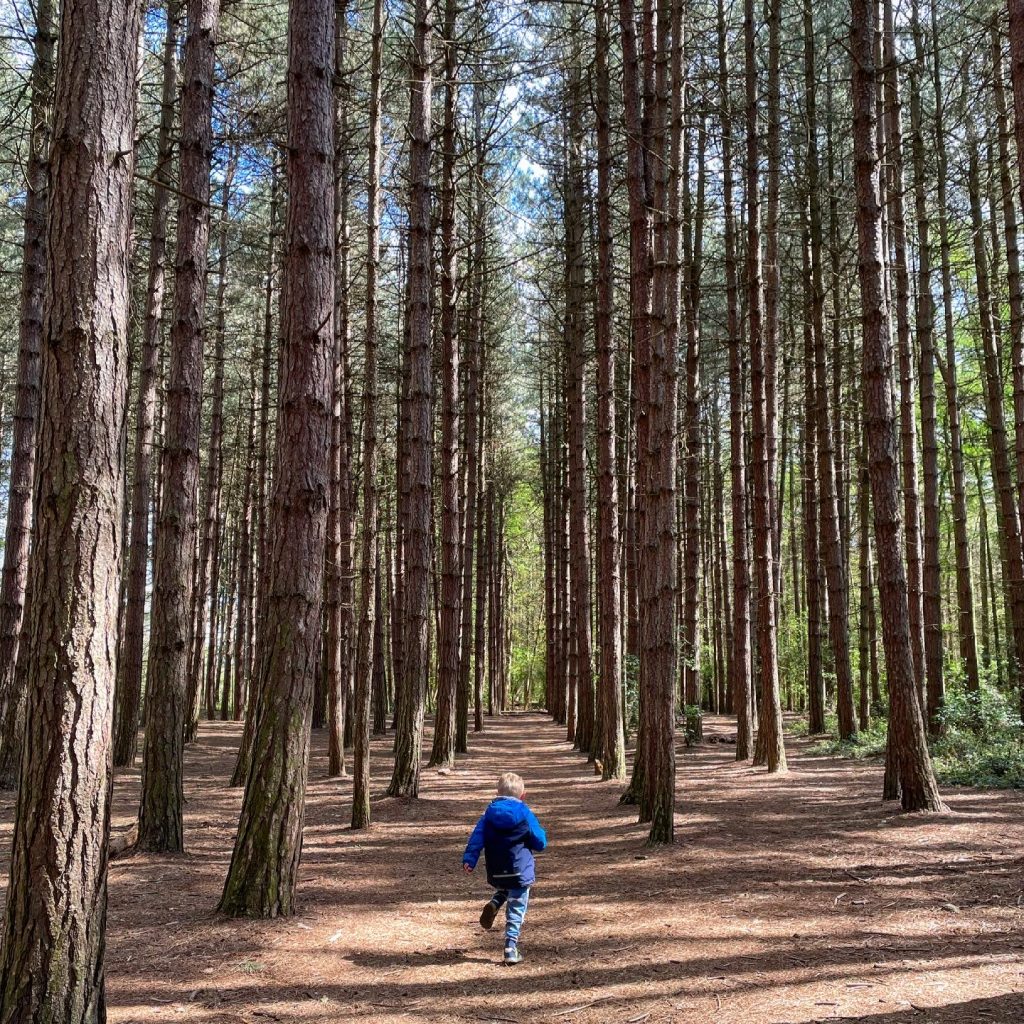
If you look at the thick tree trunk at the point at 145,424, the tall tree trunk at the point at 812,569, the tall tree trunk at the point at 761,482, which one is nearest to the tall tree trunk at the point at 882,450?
the tall tree trunk at the point at 761,482

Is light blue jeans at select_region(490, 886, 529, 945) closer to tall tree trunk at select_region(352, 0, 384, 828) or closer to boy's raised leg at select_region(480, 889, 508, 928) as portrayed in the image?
boy's raised leg at select_region(480, 889, 508, 928)

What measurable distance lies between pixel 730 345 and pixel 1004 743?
6823 mm

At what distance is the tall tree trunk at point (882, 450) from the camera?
8.12 meters

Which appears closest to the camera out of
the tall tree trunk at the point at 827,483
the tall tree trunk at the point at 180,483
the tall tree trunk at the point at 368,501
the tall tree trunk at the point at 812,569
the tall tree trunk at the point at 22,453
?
the tall tree trunk at the point at 180,483

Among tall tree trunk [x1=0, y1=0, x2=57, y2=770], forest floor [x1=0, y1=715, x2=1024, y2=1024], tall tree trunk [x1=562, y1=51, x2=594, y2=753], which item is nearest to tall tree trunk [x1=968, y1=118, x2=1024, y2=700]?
forest floor [x1=0, y1=715, x2=1024, y2=1024]

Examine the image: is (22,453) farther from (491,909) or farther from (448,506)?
(491,909)

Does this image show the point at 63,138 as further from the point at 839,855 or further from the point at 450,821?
the point at 450,821

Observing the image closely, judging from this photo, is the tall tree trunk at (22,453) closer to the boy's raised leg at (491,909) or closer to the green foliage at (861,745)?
the boy's raised leg at (491,909)

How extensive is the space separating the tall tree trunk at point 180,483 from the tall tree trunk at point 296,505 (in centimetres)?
198

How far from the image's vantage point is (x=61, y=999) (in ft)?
10.9

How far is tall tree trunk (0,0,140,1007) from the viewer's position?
3.35 metres

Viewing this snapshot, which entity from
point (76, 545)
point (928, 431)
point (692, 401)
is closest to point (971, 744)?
point (928, 431)

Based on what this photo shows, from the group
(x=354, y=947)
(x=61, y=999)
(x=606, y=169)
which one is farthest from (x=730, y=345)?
(x=61, y=999)

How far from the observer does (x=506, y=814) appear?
553 centimetres
